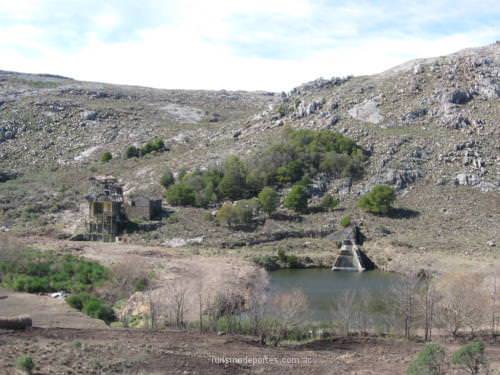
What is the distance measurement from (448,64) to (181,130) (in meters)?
41.1

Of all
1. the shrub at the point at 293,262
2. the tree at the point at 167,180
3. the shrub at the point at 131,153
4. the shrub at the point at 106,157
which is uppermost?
the shrub at the point at 131,153

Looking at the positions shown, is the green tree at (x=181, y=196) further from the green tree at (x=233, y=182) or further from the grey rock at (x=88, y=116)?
the grey rock at (x=88, y=116)

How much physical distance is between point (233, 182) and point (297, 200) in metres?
9.09

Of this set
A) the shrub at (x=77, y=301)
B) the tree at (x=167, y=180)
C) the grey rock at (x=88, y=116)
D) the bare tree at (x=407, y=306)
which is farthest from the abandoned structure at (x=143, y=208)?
the grey rock at (x=88, y=116)

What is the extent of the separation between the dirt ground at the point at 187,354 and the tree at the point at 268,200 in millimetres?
37828

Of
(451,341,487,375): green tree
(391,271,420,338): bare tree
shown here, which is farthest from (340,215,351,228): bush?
(451,341,487,375): green tree

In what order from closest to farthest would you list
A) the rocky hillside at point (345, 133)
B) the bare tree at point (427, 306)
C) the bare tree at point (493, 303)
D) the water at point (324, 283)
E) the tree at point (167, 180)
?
the bare tree at point (427, 306), the bare tree at point (493, 303), the water at point (324, 283), the rocky hillside at point (345, 133), the tree at point (167, 180)

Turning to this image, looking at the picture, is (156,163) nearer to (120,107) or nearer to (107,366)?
(120,107)

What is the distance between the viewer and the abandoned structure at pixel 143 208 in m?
68.8

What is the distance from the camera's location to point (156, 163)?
293ft

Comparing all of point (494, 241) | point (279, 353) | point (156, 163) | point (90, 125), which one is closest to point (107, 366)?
point (279, 353)

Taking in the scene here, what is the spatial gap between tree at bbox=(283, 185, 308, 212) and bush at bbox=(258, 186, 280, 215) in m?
1.39

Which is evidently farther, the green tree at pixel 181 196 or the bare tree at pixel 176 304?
the green tree at pixel 181 196

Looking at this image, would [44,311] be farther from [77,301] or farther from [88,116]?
[88,116]
